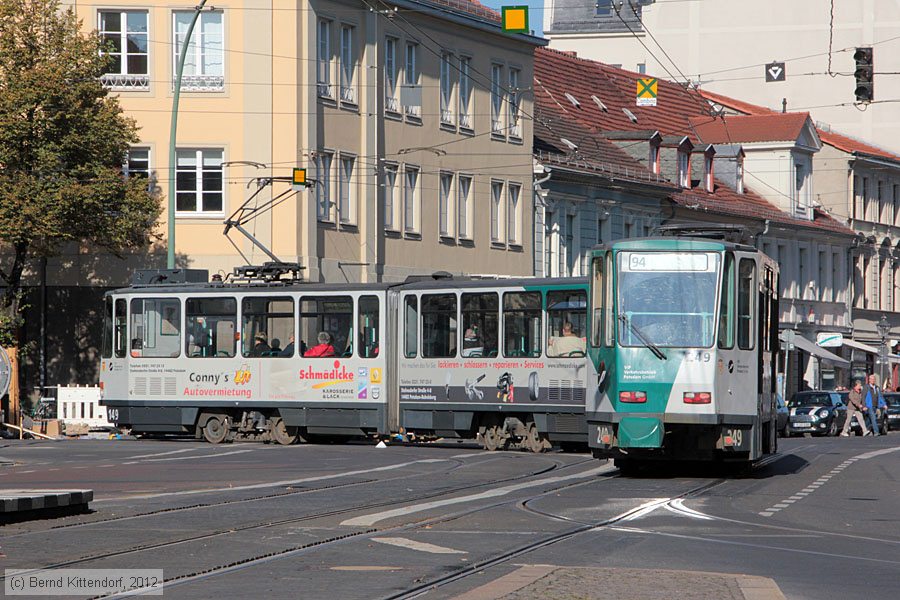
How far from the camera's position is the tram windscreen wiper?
22.6m

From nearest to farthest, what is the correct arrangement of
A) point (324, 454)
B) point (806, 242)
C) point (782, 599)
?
point (782, 599) < point (324, 454) < point (806, 242)

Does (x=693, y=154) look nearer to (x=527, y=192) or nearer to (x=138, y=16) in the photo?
(x=527, y=192)

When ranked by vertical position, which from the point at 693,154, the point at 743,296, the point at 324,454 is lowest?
the point at 324,454

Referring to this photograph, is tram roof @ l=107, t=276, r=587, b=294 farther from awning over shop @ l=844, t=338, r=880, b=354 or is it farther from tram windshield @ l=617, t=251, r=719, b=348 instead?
awning over shop @ l=844, t=338, r=880, b=354

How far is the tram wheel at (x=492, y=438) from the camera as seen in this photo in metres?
31.8

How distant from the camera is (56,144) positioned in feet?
130

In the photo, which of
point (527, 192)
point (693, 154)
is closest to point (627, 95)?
point (693, 154)

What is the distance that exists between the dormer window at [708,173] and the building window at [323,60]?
26337 millimetres

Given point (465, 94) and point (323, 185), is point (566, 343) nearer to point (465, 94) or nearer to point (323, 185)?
point (323, 185)

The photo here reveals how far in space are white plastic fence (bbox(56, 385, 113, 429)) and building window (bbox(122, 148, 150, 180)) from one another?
743 cm

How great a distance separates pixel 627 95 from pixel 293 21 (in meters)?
28.5

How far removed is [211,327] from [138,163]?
11.4 m

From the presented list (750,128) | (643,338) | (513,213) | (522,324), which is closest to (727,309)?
(643,338)

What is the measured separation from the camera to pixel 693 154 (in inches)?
2734
